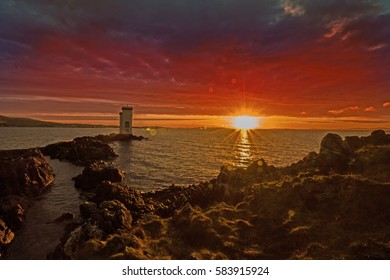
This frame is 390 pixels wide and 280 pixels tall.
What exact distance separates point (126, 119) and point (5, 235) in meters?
125

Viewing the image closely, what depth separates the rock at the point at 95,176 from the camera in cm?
3669

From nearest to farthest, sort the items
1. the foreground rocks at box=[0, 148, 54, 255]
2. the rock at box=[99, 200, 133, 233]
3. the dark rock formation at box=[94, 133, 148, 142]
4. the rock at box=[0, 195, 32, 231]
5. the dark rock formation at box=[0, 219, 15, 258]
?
1. the rock at box=[99, 200, 133, 233]
2. the dark rock formation at box=[0, 219, 15, 258]
3. the foreground rocks at box=[0, 148, 54, 255]
4. the rock at box=[0, 195, 32, 231]
5. the dark rock formation at box=[94, 133, 148, 142]

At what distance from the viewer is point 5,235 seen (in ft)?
66.0

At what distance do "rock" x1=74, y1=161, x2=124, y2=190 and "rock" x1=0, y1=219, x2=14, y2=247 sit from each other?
14955mm

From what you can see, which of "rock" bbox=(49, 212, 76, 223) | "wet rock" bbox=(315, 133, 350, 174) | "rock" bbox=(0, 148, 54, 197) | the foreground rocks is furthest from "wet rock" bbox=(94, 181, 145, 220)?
"wet rock" bbox=(315, 133, 350, 174)

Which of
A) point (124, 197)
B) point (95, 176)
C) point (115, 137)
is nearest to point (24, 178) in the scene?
point (95, 176)

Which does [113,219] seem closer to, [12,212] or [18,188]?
[12,212]

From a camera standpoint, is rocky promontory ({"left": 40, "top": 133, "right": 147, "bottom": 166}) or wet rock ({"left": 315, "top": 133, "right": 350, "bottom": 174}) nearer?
wet rock ({"left": 315, "top": 133, "right": 350, "bottom": 174})

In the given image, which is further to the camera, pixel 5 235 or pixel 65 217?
pixel 65 217

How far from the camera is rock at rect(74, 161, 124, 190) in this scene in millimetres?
36688

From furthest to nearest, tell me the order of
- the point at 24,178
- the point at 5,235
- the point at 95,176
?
the point at 95,176 < the point at 24,178 < the point at 5,235

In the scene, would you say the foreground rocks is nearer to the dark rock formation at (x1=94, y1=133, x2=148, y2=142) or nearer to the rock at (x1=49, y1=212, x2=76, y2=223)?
the rock at (x1=49, y1=212, x2=76, y2=223)

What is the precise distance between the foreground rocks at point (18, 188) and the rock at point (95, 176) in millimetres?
4444
